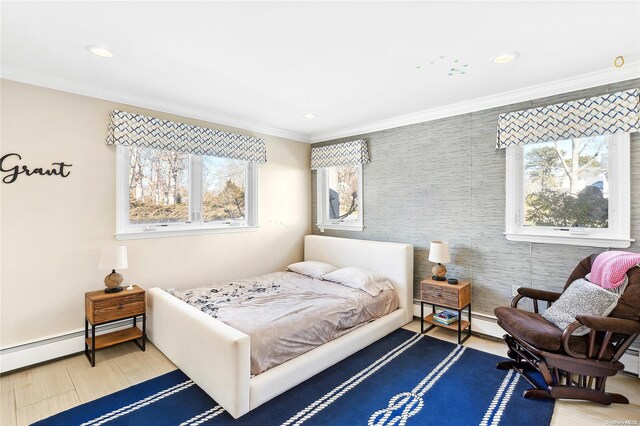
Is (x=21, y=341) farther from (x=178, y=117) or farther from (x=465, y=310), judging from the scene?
(x=465, y=310)

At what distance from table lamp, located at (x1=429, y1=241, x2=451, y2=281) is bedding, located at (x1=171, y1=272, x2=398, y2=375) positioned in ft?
1.89

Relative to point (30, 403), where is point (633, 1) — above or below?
above

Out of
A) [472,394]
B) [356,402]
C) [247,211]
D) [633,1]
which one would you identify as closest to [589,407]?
[472,394]

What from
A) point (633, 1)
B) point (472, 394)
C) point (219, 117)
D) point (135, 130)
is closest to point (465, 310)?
point (472, 394)

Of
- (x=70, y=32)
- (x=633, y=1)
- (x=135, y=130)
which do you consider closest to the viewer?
(x=633, y=1)

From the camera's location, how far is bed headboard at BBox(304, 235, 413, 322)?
12.1ft

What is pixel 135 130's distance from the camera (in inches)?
126

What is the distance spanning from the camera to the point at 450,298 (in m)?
3.25

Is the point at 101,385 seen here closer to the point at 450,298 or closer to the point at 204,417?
the point at 204,417

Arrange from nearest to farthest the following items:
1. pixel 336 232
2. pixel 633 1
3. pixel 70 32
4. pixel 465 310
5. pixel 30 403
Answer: pixel 633 1 < pixel 70 32 < pixel 30 403 < pixel 465 310 < pixel 336 232

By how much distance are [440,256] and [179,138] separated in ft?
10.4

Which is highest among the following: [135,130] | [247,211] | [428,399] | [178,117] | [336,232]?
[178,117]

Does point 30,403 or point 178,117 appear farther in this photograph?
point 178,117

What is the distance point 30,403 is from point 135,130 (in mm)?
2406
